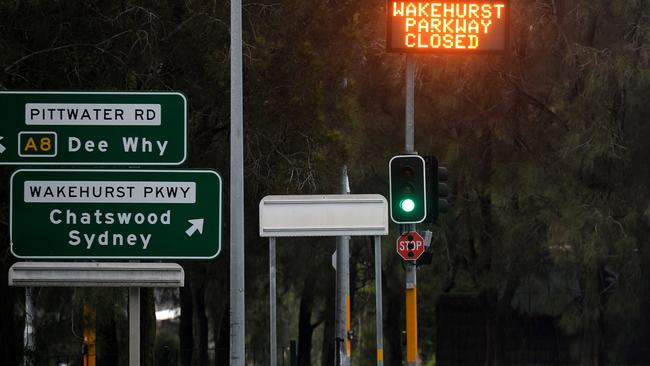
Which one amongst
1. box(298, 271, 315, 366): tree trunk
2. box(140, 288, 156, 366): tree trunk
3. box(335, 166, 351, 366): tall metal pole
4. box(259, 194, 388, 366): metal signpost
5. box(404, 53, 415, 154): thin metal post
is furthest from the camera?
box(298, 271, 315, 366): tree trunk

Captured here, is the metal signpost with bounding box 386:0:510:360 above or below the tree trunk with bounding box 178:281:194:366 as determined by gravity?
above

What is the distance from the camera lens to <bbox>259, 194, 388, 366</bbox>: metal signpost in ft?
48.2

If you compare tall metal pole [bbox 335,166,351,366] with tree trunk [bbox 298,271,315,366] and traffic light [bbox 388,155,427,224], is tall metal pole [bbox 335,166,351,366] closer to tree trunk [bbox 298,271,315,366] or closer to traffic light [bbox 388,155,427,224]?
tree trunk [bbox 298,271,315,366]

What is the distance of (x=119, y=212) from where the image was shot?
36.1 feet

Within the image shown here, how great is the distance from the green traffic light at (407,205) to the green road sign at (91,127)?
709 centimetres

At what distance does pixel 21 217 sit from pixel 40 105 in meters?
0.91

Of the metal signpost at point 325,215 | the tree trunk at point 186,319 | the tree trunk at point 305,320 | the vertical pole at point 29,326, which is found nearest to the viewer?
the metal signpost at point 325,215

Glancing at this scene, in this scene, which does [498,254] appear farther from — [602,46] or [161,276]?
[161,276]

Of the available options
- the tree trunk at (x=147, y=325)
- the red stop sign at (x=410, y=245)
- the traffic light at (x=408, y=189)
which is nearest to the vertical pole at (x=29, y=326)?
the tree trunk at (x=147, y=325)

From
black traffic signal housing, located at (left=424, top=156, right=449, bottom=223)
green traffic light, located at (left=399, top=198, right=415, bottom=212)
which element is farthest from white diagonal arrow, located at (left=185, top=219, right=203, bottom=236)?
black traffic signal housing, located at (left=424, top=156, right=449, bottom=223)

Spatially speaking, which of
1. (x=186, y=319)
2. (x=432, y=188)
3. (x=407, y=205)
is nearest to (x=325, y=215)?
(x=407, y=205)

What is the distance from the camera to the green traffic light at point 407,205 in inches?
704

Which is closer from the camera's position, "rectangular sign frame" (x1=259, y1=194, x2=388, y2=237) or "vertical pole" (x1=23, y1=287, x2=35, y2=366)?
"rectangular sign frame" (x1=259, y1=194, x2=388, y2=237)

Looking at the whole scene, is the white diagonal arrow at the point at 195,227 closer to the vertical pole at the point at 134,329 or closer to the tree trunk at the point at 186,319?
the vertical pole at the point at 134,329
